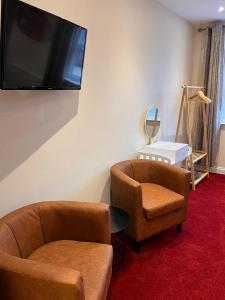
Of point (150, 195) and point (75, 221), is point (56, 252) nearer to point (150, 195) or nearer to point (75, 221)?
point (75, 221)

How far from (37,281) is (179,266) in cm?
142

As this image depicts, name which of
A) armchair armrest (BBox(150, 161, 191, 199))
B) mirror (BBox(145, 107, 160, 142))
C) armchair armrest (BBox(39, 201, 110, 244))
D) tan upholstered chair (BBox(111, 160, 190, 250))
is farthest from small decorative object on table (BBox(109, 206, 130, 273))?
mirror (BBox(145, 107, 160, 142))

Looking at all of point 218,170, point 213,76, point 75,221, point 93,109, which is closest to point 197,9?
point 213,76

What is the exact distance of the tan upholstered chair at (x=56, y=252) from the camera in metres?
1.35

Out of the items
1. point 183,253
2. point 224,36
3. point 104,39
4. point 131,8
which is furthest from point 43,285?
point 224,36

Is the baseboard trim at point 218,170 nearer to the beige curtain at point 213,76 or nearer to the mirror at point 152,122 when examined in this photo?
the beige curtain at point 213,76

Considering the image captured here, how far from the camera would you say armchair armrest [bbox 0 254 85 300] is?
1.32 metres

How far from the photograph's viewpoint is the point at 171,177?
295cm

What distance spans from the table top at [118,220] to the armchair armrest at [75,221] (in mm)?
256

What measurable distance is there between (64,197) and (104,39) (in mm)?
1489

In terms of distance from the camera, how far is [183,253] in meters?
2.58

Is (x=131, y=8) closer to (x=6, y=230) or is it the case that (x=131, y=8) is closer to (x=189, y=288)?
(x=6, y=230)

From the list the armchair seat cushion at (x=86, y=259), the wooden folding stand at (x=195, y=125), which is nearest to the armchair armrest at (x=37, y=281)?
the armchair seat cushion at (x=86, y=259)

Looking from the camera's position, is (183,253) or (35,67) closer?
(35,67)
